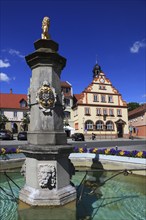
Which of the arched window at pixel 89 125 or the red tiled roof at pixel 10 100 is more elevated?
the red tiled roof at pixel 10 100

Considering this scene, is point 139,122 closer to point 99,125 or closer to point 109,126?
point 109,126

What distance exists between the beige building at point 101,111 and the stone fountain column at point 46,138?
133 feet

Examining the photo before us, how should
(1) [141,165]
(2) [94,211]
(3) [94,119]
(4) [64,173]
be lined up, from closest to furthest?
1. (4) [64,173]
2. (2) [94,211]
3. (1) [141,165]
4. (3) [94,119]

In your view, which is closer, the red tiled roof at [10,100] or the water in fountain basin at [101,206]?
the water in fountain basin at [101,206]

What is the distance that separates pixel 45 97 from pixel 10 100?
165 ft

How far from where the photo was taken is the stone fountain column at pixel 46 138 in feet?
18.7

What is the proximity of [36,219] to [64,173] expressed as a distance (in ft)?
4.27

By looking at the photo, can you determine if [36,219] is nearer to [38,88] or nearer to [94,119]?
[38,88]

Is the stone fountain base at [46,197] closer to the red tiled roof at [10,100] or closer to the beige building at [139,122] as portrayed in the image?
the red tiled roof at [10,100]

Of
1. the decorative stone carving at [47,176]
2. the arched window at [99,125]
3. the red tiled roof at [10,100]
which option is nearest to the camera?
the decorative stone carving at [47,176]

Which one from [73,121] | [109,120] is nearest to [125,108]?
[109,120]

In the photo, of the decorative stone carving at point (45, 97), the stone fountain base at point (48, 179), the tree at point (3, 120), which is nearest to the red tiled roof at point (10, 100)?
the tree at point (3, 120)

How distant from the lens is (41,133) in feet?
20.0

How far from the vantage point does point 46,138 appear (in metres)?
6.12
